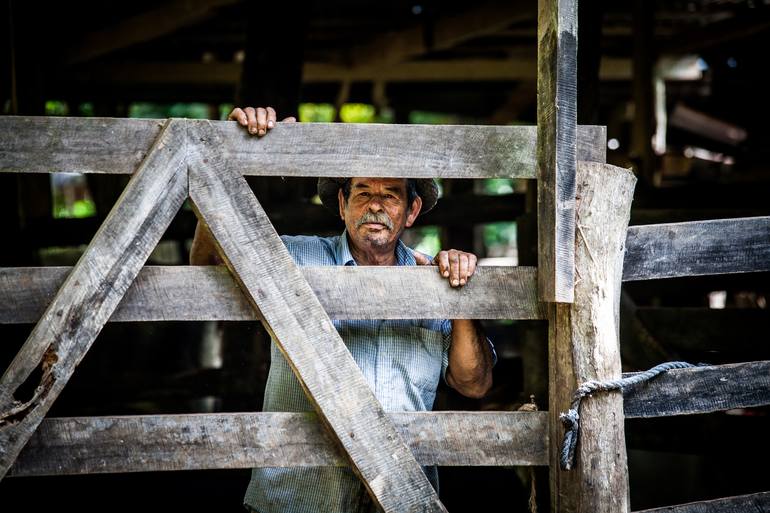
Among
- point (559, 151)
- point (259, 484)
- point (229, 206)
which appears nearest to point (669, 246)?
point (559, 151)

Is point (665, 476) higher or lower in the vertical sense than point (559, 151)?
lower

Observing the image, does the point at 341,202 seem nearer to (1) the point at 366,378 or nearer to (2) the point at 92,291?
(1) the point at 366,378

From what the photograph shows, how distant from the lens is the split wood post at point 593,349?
2043mm

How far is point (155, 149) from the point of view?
2002mm

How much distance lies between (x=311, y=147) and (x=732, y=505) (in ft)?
5.41

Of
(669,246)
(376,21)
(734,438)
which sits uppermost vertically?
(376,21)

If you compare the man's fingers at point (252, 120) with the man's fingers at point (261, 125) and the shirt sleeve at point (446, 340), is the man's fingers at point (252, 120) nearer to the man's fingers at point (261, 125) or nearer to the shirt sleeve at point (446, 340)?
A: the man's fingers at point (261, 125)

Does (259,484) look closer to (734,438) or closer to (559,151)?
(559,151)

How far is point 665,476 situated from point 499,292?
4938 millimetres

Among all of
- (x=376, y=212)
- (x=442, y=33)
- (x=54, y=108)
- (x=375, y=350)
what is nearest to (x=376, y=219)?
(x=376, y=212)

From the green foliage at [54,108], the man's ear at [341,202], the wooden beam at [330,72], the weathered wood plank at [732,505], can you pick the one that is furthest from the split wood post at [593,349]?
the green foliage at [54,108]

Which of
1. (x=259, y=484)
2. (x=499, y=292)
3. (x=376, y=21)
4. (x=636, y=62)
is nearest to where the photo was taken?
(x=499, y=292)

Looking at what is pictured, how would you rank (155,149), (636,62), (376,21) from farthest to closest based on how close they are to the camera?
(376,21)
(636,62)
(155,149)

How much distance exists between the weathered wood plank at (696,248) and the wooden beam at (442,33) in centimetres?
344
